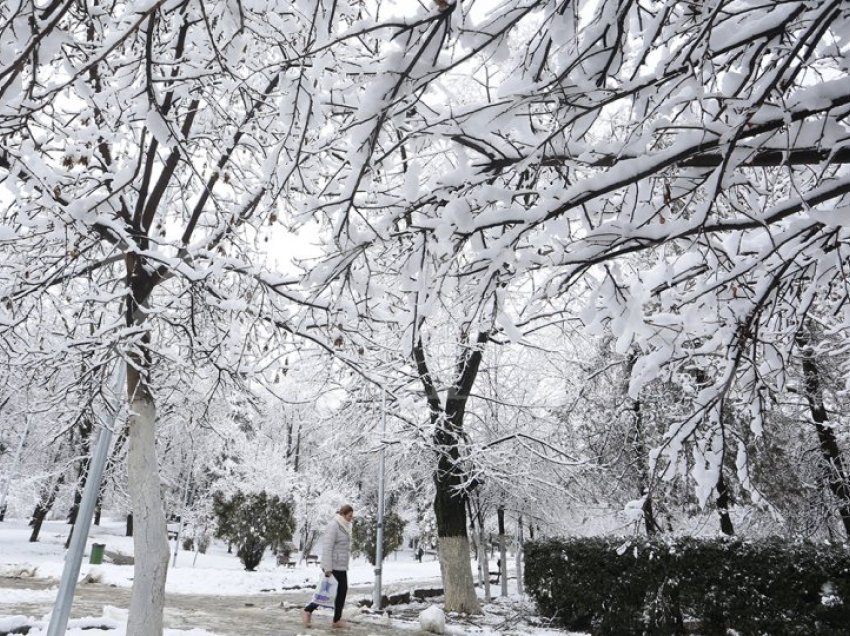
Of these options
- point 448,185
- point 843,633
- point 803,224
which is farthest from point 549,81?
point 843,633

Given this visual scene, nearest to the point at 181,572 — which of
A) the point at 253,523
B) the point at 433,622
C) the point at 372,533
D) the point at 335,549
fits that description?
the point at 253,523

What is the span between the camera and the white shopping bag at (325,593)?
8.23 metres

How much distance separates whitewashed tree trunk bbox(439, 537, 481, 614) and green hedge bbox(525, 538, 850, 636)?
5.13ft

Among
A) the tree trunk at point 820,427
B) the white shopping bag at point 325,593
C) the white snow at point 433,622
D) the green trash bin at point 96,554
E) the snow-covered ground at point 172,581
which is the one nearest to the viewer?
the snow-covered ground at point 172,581

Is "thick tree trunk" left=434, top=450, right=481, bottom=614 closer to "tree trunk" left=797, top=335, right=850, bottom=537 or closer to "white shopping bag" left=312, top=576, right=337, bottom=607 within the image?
"white shopping bag" left=312, top=576, right=337, bottom=607

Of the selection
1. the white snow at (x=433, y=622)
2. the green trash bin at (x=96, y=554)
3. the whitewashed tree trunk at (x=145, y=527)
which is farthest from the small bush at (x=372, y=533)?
the whitewashed tree trunk at (x=145, y=527)

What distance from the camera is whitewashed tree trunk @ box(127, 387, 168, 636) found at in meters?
4.82

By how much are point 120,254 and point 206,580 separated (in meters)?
13.5

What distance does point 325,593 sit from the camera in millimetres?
8320

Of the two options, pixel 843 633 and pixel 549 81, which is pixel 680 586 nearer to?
pixel 843 633

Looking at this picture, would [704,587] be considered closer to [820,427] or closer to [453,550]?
[453,550]

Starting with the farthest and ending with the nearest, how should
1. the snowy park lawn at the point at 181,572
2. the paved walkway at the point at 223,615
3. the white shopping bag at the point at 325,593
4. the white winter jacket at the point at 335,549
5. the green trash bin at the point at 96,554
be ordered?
the green trash bin at the point at 96,554, the snowy park lawn at the point at 181,572, the white shopping bag at the point at 325,593, the white winter jacket at the point at 335,549, the paved walkway at the point at 223,615

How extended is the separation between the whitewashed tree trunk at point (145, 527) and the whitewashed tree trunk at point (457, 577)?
19.0 ft

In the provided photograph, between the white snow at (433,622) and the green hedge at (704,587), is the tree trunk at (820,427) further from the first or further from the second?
the white snow at (433,622)
